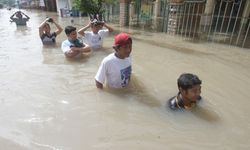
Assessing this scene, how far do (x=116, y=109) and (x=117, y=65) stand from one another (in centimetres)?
69

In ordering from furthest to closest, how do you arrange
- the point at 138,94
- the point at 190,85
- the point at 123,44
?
the point at 138,94 < the point at 123,44 < the point at 190,85

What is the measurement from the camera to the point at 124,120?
3.54 m

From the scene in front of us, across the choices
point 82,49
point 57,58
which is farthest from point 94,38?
point 57,58

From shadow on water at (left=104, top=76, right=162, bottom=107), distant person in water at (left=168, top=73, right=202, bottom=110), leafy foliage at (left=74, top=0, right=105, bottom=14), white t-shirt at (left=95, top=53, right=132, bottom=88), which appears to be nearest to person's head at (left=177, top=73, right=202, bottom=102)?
distant person in water at (left=168, top=73, right=202, bottom=110)

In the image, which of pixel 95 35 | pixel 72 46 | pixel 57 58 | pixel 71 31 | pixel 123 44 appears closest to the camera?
pixel 123 44

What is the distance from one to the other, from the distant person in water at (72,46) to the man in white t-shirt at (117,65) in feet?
8.58

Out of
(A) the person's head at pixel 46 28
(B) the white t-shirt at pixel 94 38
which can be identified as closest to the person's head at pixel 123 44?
(B) the white t-shirt at pixel 94 38

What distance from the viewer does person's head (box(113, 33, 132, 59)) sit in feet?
Result: 11.3

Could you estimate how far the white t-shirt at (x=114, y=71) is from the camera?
3688mm

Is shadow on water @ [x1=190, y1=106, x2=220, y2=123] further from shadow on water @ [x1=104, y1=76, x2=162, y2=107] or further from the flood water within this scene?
shadow on water @ [x1=104, y1=76, x2=162, y2=107]

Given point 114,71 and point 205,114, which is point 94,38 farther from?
point 205,114

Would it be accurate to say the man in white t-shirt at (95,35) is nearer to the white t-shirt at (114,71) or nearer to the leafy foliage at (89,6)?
the white t-shirt at (114,71)

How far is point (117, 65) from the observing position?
12.2 ft

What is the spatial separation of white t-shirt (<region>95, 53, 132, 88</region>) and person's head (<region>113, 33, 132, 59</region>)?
15 centimetres
